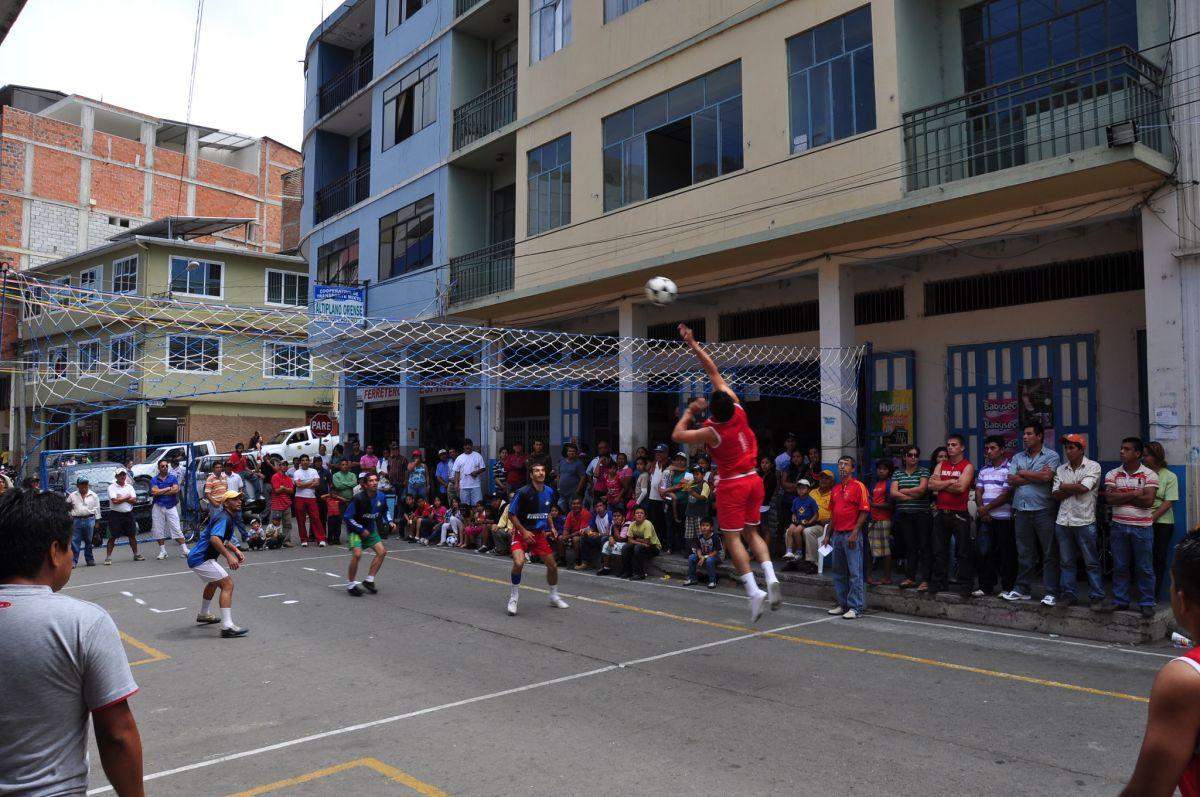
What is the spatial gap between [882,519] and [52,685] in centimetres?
1032

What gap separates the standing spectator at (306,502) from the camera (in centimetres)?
1928

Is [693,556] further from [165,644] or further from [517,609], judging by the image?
[165,644]

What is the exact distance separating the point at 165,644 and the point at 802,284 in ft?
40.3

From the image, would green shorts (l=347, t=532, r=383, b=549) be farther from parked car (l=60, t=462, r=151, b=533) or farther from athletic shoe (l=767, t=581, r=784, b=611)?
parked car (l=60, t=462, r=151, b=533)

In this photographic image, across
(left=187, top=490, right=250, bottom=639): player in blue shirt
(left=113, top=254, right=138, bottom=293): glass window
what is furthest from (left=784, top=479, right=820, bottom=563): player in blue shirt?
(left=113, top=254, right=138, bottom=293): glass window

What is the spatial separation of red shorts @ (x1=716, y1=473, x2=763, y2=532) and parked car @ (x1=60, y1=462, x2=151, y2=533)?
15.5 meters

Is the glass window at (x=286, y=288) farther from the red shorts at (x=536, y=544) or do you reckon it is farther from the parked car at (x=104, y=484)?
the red shorts at (x=536, y=544)

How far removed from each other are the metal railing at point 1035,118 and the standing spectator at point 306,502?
1389 centimetres

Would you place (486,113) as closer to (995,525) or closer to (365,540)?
(365,540)

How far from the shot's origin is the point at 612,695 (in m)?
7.12

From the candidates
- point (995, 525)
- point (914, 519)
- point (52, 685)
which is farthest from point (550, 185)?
point (52, 685)

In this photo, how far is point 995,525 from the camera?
413 inches

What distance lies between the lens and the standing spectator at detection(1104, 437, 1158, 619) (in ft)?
30.2

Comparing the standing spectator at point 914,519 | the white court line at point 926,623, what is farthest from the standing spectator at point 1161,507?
the standing spectator at point 914,519
